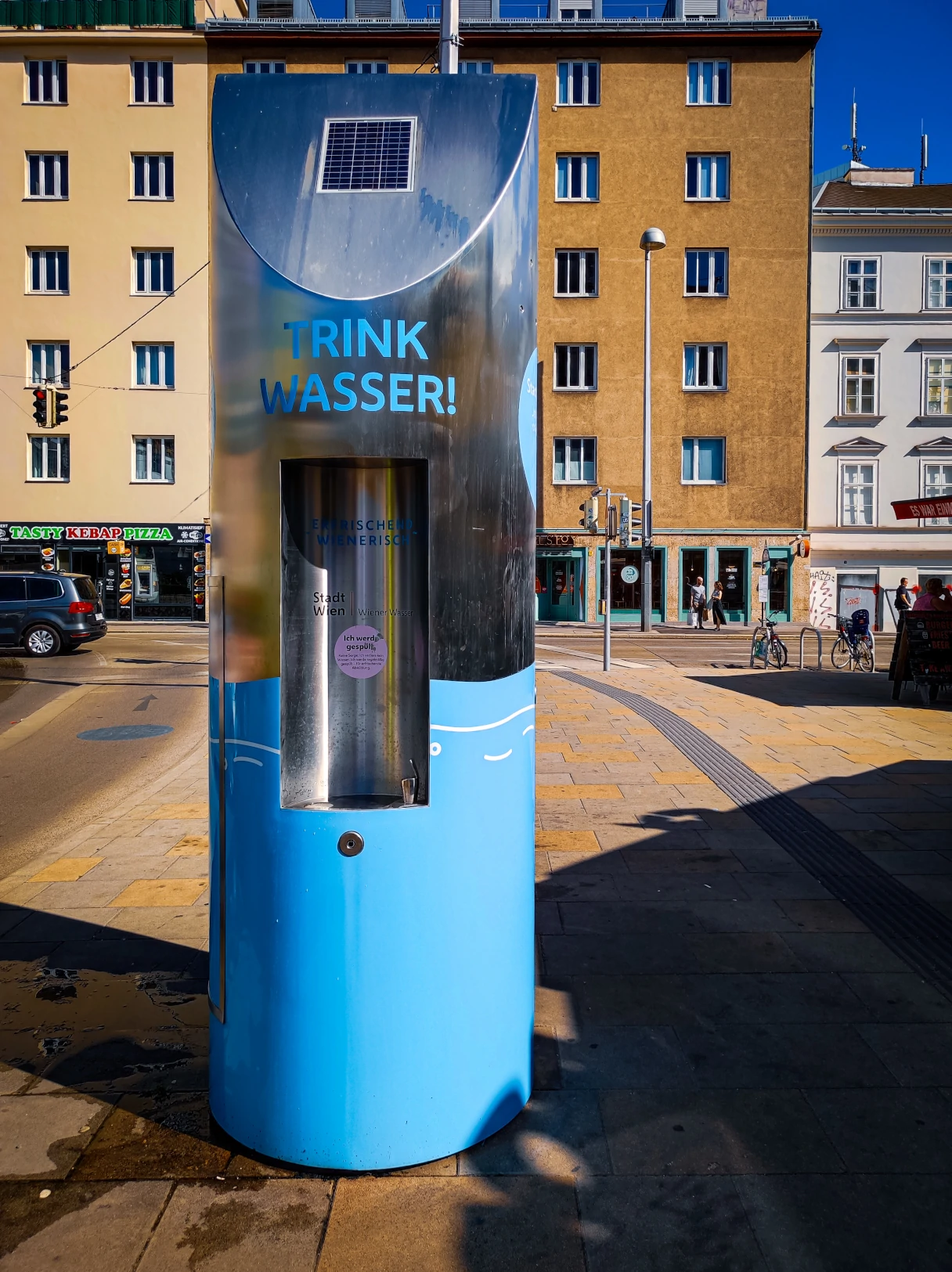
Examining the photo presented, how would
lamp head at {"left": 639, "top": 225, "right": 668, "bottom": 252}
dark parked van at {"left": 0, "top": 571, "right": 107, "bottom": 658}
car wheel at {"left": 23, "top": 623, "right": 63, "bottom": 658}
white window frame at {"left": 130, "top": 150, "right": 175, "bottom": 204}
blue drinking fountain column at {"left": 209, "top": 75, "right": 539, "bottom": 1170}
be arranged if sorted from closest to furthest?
blue drinking fountain column at {"left": 209, "top": 75, "right": 539, "bottom": 1170} → dark parked van at {"left": 0, "top": 571, "right": 107, "bottom": 658} → car wheel at {"left": 23, "top": 623, "right": 63, "bottom": 658} → lamp head at {"left": 639, "top": 225, "right": 668, "bottom": 252} → white window frame at {"left": 130, "top": 150, "right": 175, "bottom": 204}

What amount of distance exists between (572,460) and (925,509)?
22051mm

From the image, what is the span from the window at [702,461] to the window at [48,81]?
25.1m

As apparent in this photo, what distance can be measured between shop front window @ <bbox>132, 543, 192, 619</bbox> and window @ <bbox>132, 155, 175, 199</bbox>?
12350 millimetres

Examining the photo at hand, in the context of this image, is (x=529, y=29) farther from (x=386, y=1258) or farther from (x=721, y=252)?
(x=386, y=1258)

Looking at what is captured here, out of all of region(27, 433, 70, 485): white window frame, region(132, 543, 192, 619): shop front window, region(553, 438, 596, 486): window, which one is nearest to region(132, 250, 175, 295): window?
region(27, 433, 70, 485): white window frame

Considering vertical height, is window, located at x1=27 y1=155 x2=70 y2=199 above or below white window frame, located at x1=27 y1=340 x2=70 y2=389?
above

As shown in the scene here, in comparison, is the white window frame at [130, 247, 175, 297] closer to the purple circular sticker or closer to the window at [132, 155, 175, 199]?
the window at [132, 155, 175, 199]

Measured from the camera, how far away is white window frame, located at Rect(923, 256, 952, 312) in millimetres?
36062

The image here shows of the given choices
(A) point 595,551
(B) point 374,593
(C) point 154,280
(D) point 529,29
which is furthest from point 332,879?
(D) point 529,29

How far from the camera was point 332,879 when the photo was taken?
3006 mm

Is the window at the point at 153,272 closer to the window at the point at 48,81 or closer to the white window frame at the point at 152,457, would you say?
the white window frame at the point at 152,457

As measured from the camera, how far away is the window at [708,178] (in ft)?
115

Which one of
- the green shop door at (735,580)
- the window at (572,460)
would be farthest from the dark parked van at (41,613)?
the green shop door at (735,580)

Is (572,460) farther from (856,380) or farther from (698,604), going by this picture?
(856,380)
